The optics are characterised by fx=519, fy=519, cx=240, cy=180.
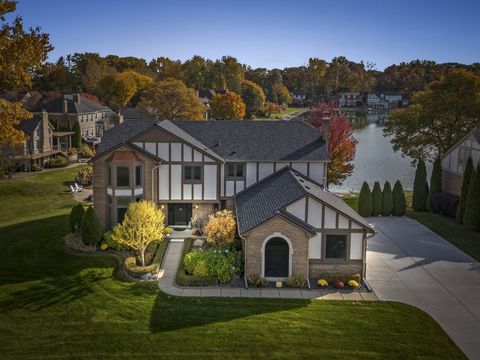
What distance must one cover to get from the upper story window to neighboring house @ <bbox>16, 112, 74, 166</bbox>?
31978 mm

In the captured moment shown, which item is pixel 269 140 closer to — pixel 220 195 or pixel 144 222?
pixel 220 195

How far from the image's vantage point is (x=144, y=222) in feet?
91.2

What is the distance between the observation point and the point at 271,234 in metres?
26.1

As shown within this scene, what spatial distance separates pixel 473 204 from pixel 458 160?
6346mm

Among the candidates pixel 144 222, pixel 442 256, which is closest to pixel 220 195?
pixel 144 222

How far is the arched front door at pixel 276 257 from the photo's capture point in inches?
1032

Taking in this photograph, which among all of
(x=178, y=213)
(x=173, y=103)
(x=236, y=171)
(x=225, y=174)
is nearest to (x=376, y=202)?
(x=236, y=171)

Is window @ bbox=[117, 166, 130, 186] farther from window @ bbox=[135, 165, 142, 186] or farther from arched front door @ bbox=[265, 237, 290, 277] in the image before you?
arched front door @ bbox=[265, 237, 290, 277]

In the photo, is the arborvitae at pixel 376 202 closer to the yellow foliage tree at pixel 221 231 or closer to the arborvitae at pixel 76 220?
the yellow foliage tree at pixel 221 231

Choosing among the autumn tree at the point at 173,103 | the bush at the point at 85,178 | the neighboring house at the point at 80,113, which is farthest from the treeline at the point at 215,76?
the bush at the point at 85,178

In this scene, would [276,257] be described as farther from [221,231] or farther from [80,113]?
[80,113]

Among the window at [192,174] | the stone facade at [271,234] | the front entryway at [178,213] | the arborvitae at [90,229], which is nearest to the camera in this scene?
the stone facade at [271,234]

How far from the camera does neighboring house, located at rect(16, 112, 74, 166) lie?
59.5m

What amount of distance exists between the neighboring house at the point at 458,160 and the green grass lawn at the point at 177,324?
20182 mm
